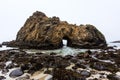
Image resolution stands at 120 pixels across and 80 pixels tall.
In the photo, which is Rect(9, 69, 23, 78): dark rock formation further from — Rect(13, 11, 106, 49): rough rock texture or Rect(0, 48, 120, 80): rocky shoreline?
Rect(13, 11, 106, 49): rough rock texture

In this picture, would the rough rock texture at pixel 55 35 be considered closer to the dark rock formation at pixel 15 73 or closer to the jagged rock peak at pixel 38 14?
the jagged rock peak at pixel 38 14

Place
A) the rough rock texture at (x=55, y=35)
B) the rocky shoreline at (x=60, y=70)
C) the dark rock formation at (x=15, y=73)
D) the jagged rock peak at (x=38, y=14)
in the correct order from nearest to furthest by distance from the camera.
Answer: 1. the rocky shoreline at (x=60, y=70)
2. the dark rock formation at (x=15, y=73)
3. the rough rock texture at (x=55, y=35)
4. the jagged rock peak at (x=38, y=14)

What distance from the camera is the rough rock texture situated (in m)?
49.2

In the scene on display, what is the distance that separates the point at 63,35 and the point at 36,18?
366 inches

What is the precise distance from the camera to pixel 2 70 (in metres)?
27.0

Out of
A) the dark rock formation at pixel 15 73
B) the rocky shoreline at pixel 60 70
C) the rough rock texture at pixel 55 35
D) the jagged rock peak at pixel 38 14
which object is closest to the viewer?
the rocky shoreline at pixel 60 70

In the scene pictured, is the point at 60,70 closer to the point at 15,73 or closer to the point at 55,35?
the point at 15,73

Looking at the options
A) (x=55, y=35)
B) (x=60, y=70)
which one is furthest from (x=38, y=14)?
(x=60, y=70)

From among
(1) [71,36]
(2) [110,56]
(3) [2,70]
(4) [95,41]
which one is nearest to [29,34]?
(1) [71,36]

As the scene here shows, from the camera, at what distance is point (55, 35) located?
164 ft

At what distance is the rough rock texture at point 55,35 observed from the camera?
4922 centimetres

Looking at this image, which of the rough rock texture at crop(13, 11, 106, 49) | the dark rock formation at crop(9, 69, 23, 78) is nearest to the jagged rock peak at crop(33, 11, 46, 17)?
the rough rock texture at crop(13, 11, 106, 49)

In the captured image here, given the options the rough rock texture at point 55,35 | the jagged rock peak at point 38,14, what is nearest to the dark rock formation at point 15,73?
the rough rock texture at point 55,35

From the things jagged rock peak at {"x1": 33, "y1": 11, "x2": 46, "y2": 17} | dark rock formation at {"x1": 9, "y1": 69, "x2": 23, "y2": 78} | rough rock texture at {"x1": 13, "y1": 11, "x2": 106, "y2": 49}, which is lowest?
dark rock formation at {"x1": 9, "y1": 69, "x2": 23, "y2": 78}
